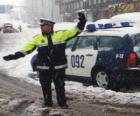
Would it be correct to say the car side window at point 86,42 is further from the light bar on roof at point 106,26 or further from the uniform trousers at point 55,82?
the uniform trousers at point 55,82

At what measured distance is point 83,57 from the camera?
41.7 ft

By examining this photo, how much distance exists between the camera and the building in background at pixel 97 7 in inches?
2306

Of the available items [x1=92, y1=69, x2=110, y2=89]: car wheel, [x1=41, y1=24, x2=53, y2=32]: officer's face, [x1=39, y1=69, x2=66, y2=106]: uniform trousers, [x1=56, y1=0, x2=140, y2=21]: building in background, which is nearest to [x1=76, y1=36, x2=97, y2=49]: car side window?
[x1=92, y1=69, x2=110, y2=89]: car wheel

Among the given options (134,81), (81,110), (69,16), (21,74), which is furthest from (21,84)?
(69,16)

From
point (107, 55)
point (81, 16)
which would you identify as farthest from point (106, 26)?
point (81, 16)

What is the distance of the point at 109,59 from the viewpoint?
11.9m

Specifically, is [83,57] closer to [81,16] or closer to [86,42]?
[86,42]

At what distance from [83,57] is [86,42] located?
46 centimetres

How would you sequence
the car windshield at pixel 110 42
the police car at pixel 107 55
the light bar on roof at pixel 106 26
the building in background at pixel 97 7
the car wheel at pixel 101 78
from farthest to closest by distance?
the building in background at pixel 97 7 < the light bar on roof at pixel 106 26 < the car wheel at pixel 101 78 < the car windshield at pixel 110 42 < the police car at pixel 107 55

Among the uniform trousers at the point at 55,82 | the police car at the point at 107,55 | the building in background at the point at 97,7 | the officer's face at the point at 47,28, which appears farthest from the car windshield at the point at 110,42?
the building in background at the point at 97,7

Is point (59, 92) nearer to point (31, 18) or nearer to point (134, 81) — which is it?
point (134, 81)

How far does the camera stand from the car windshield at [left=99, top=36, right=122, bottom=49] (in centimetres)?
1180

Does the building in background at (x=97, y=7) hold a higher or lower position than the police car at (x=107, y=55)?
lower

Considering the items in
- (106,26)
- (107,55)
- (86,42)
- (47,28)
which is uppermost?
(47,28)
